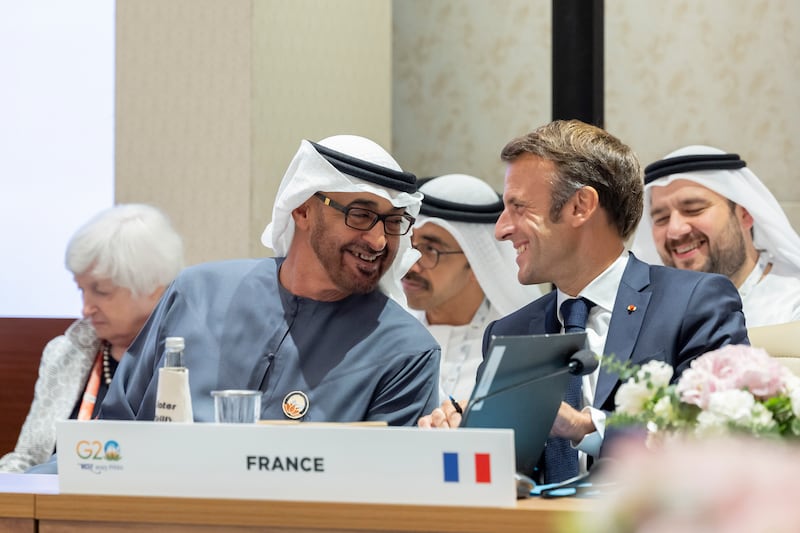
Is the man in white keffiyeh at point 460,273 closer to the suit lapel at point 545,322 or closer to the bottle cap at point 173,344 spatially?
the suit lapel at point 545,322

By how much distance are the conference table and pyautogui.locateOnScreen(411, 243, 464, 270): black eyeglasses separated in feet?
9.01

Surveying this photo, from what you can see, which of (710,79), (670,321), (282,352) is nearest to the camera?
(670,321)

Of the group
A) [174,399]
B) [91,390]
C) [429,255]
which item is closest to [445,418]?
[174,399]

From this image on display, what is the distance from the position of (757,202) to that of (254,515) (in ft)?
10.9

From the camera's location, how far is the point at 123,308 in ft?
13.4

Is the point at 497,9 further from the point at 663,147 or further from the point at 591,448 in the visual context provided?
the point at 591,448

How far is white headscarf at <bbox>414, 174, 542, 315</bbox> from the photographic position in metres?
4.47

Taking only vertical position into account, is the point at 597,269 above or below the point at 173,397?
above

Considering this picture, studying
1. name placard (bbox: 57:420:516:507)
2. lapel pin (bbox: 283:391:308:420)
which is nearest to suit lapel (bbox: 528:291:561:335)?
lapel pin (bbox: 283:391:308:420)

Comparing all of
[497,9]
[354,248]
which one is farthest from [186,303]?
[497,9]

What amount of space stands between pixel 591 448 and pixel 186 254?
7.58 feet

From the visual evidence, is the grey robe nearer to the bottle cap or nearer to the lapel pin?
the lapel pin

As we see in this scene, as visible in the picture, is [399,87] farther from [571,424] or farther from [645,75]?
[571,424]

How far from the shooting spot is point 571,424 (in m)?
2.40
